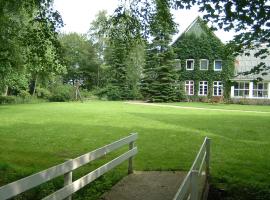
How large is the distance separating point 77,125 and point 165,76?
97.1 ft

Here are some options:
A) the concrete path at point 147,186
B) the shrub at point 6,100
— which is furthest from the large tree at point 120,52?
the shrub at point 6,100

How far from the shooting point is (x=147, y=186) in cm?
791

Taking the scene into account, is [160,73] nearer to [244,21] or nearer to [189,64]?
[189,64]

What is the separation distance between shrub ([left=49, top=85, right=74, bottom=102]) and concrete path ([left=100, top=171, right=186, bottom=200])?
4305 centimetres

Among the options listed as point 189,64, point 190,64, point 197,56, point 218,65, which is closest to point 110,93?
point 189,64

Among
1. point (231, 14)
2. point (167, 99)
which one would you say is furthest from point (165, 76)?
point (231, 14)

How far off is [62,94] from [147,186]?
44.6 metres

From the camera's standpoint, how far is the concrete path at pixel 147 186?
7.12m

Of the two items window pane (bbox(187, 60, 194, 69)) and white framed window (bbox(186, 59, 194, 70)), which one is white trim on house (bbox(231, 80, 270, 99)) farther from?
window pane (bbox(187, 60, 194, 69))

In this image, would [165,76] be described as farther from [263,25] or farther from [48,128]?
[263,25]

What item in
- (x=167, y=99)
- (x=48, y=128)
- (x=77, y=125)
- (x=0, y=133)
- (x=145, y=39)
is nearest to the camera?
(x=145, y=39)

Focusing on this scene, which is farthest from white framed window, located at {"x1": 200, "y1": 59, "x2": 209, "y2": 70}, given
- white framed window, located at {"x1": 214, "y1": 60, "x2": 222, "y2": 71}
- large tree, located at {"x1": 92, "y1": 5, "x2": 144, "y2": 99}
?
large tree, located at {"x1": 92, "y1": 5, "x2": 144, "y2": 99}

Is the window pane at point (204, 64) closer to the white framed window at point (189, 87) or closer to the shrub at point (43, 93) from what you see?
the white framed window at point (189, 87)

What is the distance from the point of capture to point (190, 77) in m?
53.2
